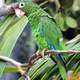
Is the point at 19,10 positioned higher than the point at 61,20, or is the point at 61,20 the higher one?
the point at 19,10

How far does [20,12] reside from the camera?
1190 mm

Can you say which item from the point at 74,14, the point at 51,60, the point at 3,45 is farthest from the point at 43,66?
the point at 74,14

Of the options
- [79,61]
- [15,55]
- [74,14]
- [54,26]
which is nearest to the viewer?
[79,61]

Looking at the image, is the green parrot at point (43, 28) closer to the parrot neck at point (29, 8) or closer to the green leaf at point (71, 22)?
the parrot neck at point (29, 8)

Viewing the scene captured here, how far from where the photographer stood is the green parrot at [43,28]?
43.8 inches

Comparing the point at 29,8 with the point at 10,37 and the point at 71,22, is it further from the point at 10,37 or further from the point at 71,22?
the point at 71,22

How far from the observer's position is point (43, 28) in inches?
46.7

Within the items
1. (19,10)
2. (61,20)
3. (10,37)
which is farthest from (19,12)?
(61,20)

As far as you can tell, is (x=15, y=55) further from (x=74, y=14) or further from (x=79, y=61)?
(x=79, y=61)

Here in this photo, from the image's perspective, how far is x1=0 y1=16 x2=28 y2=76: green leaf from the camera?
41.3 inches

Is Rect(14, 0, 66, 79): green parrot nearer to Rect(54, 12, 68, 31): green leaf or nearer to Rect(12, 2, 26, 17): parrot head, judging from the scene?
Rect(12, 2, 26, 17): parrot head

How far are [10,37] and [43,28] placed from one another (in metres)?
0.14

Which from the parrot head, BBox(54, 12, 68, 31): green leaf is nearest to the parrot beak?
the parrot head

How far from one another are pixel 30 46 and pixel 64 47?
0.48 m
